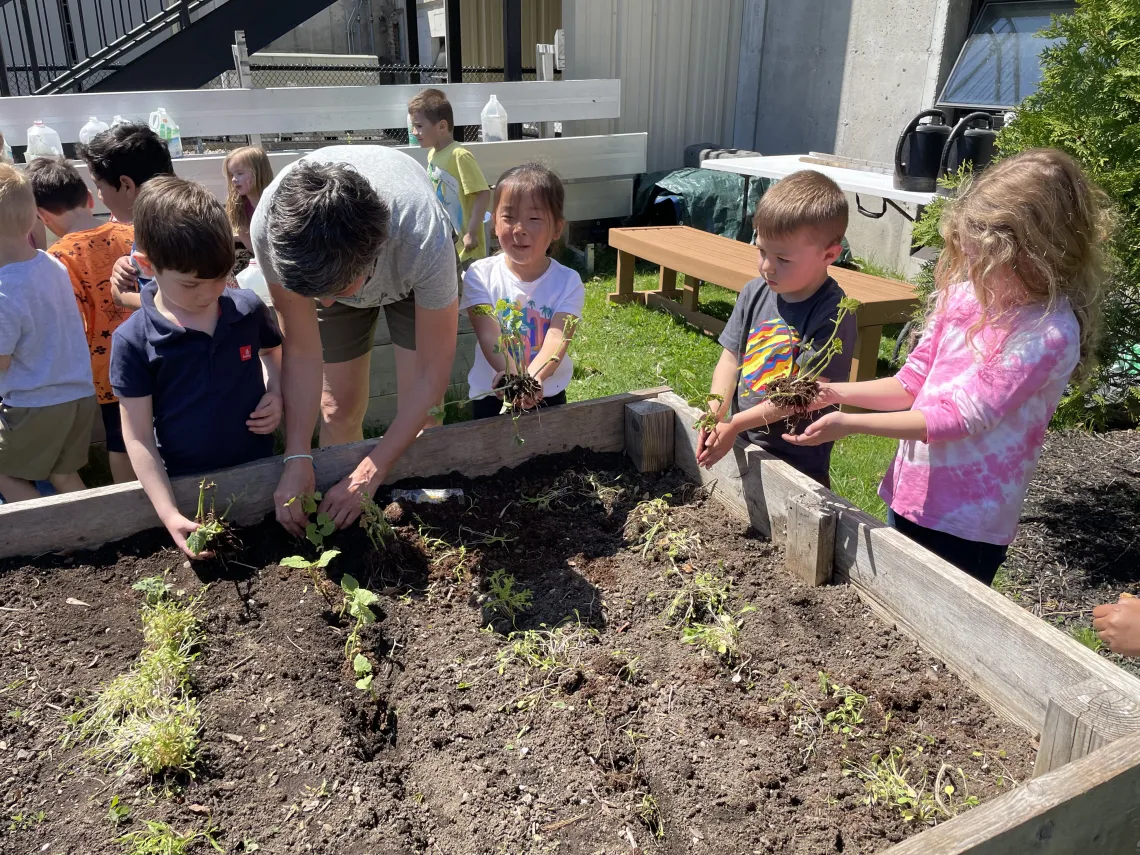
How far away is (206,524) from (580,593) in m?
1.02

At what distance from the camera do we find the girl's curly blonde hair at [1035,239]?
1.97 m

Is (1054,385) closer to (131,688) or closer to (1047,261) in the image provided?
(1047,261)

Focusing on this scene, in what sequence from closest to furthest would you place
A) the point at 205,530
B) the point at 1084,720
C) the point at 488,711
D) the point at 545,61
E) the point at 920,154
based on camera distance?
the point at 1084,720 < the point at 488,711 < the point at 205,530 < the point at 920,154 < the point at 545,61

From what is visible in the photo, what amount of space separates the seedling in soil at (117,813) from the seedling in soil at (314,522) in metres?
0.83

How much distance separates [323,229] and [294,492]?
87 centimetres

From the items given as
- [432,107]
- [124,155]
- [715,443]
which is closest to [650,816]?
[715,443]

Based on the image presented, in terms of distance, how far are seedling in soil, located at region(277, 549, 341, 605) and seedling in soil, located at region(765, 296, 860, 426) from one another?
125cm

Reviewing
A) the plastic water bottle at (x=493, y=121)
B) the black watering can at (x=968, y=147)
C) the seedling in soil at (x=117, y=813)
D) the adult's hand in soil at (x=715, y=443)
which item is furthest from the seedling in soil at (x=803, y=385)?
the plastic water bottle at (x=493, y=121)

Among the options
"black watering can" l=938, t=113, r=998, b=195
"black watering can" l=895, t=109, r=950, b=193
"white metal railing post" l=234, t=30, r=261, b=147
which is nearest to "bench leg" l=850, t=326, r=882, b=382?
"black watering can" l=938, t=113, r=998, b=195

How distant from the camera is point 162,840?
1525 millimetres

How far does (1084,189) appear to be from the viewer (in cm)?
203

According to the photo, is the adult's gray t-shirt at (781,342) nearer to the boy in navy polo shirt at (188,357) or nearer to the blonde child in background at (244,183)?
the boy in navy polo shirt at (188,357)

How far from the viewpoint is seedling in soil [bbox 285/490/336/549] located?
2336 millimetres

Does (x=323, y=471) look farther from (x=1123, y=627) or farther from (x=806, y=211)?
(x=1123, y=627)
